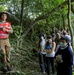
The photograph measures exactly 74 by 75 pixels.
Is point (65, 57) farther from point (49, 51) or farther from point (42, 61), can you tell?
point (42, 61)

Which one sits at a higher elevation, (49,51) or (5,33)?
(5,33)

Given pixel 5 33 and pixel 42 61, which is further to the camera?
pixel 42 61

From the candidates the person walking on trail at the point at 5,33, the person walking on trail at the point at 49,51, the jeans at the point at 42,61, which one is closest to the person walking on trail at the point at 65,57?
the person walking on trail at the point at 5,33

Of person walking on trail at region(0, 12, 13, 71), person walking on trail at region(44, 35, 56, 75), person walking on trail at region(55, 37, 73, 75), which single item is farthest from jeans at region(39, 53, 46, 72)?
person walking on trail at region(55, 37, 73, 75)

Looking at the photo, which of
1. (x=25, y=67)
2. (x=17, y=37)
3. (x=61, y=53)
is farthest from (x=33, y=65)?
(x=61, y=53)

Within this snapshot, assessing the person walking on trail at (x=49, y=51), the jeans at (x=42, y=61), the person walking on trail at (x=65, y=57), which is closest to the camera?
the person walking on trail at (x=65, y=57)

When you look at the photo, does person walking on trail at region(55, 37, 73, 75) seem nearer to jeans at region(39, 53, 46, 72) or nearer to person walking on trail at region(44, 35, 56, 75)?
person walking on trail at region(44, 35, 56, 75)

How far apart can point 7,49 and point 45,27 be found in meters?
12.0

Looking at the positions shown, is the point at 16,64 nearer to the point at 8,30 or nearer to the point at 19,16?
the point at 8,30

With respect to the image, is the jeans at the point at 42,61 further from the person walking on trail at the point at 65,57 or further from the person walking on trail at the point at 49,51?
the person walking on trail at the point at 65,57

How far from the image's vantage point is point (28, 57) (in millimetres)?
12211

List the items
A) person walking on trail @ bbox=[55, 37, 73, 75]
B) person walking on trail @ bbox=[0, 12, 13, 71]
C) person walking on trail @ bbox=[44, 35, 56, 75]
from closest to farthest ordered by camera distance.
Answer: person walking on trail @ bbox=[55, 37, 73, 75] → person walking on trail @ bbox=[0, 12, 13, 71] → person walking on trail @ bbox=[44, 35, 56, 75]

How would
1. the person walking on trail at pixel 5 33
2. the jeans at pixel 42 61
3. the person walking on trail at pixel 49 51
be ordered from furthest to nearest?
the jeans at pixel 42 61, the person walking on trail at pixel 49 51, the person walking on trail at pixel 5 33

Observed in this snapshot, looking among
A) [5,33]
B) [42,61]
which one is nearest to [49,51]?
[42,61]
